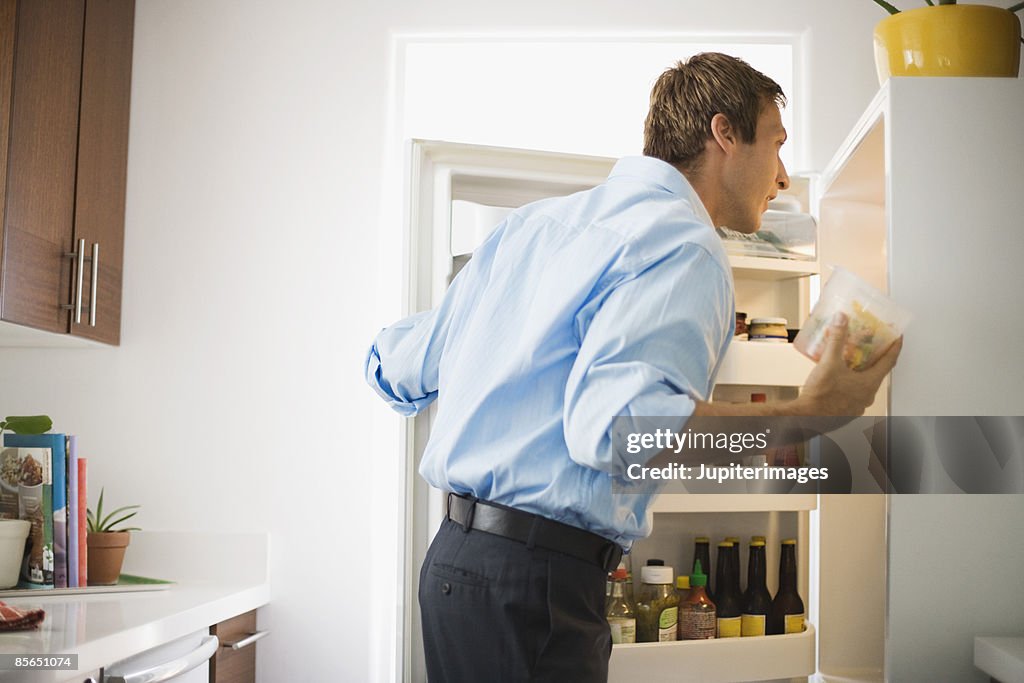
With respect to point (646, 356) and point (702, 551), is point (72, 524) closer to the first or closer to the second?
point (702, 551)

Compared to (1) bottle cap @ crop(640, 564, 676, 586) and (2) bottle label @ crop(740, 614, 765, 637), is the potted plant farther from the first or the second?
(2) bottle label @ crop(740, 614, 765, 637)

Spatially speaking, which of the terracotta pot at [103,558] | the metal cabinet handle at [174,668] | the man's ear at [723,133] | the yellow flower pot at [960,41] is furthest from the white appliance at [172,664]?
the yellow flower pot at [960,41]

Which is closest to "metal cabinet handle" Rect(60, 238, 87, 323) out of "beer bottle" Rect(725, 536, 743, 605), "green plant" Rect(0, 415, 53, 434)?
"green plant" Rect(0, 415, 53, 434)

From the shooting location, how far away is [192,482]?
6.72 ft

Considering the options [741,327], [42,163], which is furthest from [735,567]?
[42,163]

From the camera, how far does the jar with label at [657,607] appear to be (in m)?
1.63

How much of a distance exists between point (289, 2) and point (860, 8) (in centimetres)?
126

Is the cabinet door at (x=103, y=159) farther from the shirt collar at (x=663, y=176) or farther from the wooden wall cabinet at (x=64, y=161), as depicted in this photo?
the shirt collar at (x=663, y=176)

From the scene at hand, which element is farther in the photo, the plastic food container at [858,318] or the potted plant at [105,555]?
the potted plant at [105,555]

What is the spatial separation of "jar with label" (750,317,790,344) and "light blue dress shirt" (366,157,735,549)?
567mm

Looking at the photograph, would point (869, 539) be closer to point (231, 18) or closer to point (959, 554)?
point (959, 554)

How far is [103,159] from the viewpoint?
1.99 meters

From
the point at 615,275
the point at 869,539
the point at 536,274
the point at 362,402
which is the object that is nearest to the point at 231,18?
the point at 362,402

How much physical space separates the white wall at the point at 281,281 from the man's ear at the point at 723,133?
3.09 ft
